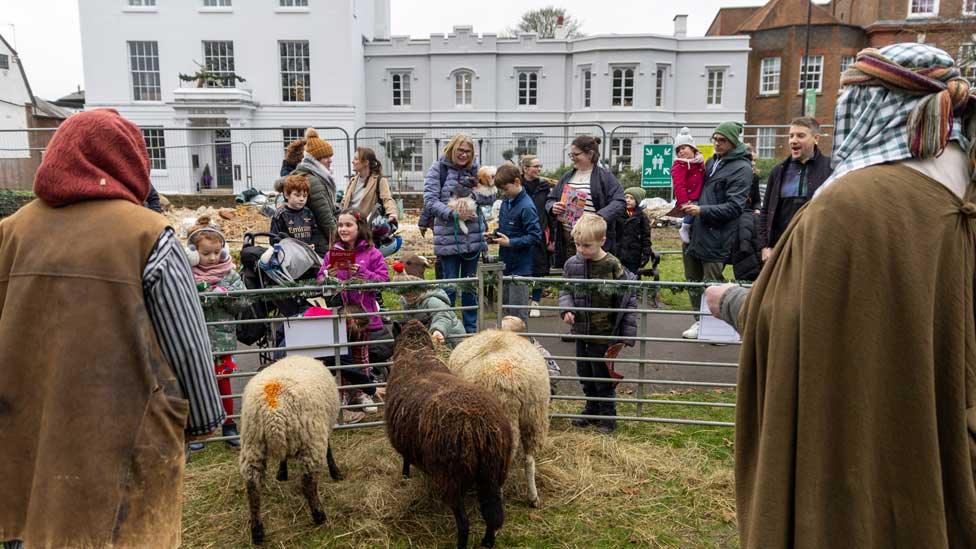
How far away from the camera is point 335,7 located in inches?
1291

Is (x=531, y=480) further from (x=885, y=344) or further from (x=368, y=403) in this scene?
(x=885, y=344)

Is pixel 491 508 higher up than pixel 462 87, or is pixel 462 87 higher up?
pixel 462 87

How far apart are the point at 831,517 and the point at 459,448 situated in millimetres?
2058

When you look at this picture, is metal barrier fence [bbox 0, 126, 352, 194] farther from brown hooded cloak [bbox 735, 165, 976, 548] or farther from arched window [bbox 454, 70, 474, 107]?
brown hooded cloak [bbox 735, 165, 976, 548]

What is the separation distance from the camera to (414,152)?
27062 millimetres

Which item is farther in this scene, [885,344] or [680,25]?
[680,25]

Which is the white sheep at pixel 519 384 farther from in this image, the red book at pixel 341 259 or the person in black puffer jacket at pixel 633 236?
the person in black puffer jacket at pixel 633 236

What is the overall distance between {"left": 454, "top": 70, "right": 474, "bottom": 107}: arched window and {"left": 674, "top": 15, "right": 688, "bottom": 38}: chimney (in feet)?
Result: 41.3

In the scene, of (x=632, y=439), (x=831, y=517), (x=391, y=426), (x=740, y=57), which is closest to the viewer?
(x=831, y=517)

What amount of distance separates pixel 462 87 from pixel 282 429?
3505 cm

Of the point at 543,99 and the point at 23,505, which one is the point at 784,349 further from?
the point at 543,99

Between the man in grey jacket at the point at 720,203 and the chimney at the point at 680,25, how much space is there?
34.7 metres

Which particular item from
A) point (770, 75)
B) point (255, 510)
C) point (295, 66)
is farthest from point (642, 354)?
point (770, 75)

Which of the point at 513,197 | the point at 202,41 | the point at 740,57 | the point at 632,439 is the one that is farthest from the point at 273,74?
the point at 632,439
